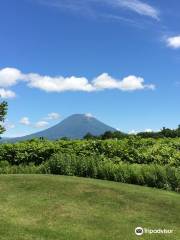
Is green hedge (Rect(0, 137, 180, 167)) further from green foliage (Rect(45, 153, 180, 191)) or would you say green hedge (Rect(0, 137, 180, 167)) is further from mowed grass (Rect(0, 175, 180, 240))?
mowed grass (Rect(0, 175, 180, 240))

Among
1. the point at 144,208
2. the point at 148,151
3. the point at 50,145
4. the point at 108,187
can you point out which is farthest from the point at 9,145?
the point at 144,208

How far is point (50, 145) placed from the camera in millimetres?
21500

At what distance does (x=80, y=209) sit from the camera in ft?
45.3

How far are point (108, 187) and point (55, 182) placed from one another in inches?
72.9

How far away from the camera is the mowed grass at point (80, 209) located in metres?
12.1

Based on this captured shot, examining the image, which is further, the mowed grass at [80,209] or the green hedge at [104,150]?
the green hedge at [104,150]

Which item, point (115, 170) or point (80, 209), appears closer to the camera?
point (80, 209)

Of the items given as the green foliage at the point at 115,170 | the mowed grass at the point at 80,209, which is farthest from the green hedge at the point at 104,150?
the mowed grass at the point at 80,209

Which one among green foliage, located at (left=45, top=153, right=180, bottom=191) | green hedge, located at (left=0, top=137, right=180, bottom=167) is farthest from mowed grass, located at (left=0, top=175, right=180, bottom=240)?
green hedge, located at (left=0, top=137, right=180, bottom=167)

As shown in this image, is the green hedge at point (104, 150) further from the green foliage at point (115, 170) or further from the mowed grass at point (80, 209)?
the mowed grass at point (80, 209)

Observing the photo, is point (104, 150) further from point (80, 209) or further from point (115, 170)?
point (80, 209)

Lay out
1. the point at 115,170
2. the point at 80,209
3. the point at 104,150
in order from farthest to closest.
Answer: the point at 104,150
the point at 115,170
the point at 80,209

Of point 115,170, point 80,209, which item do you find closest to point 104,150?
point 115,170

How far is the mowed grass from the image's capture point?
1214 centimetres
